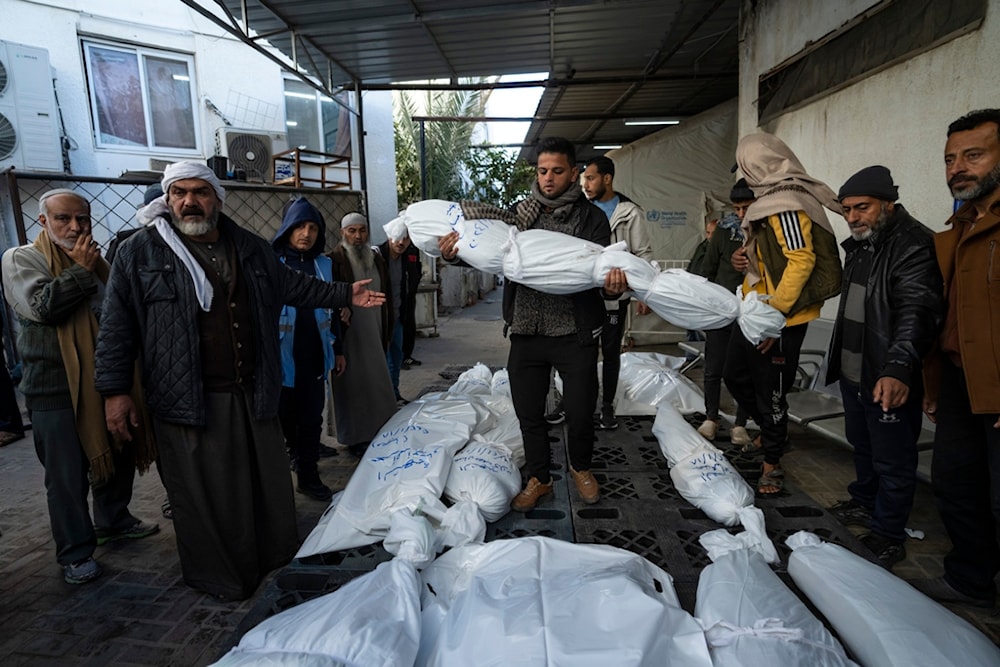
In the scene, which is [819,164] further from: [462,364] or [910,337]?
[462,364]

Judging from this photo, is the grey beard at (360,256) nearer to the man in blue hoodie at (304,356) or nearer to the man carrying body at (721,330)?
the man in blue hoodie at (304,356)

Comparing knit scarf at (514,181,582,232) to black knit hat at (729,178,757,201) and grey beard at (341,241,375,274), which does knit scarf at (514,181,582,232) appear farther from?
grey beard at (341,241,375,274)

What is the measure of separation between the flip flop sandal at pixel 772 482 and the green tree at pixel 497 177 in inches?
396

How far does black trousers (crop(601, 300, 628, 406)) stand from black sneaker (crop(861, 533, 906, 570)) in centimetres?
184

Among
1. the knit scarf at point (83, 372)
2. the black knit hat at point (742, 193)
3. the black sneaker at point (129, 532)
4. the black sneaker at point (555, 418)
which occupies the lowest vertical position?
the black sneaker at point (129, 532)

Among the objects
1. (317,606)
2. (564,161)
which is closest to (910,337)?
(564,161)

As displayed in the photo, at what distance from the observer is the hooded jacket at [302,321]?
3.15 metres

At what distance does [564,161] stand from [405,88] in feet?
20.6

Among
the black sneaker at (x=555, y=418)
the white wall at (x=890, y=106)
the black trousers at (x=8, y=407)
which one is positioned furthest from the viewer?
the black trousers at (x=8, y=407)

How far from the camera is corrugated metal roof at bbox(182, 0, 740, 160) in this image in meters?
5.24

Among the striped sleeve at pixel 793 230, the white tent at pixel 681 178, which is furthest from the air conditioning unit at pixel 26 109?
the striped sleeve at pixel 793 230

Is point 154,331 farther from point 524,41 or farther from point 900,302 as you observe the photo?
point 524,41

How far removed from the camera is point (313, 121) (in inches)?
440

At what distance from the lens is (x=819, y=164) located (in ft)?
16.0
